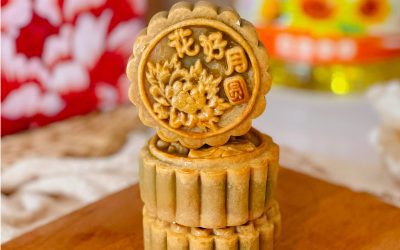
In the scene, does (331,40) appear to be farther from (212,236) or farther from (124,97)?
(212,236)

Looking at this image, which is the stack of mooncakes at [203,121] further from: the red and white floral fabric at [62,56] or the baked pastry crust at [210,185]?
the red and white floral fabric at [62,56]

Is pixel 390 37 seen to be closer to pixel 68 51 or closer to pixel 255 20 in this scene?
pixel 255 20

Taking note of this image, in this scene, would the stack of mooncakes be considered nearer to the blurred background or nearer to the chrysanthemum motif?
the chrysanthemum motif

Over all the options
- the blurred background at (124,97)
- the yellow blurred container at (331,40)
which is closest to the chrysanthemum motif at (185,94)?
the blurred background at (124,97)

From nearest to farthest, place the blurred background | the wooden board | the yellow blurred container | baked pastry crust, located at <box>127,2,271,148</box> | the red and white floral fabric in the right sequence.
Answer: baked pastry crust, located at <box>127,2,271,148</box>
the wooden board
the blurred background
the red and white floral fabric
the yellow blurred container

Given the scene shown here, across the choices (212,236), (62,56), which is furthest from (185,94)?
(62,56)

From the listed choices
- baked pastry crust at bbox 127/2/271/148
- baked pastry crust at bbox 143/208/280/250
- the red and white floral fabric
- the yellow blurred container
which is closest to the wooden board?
baked pastry crust at bbox 143/208/280/250

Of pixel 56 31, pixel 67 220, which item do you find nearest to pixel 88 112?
pixel 56 31
